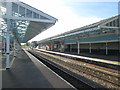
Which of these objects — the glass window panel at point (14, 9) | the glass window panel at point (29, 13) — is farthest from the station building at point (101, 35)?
the glass window panel at point (14, 9)

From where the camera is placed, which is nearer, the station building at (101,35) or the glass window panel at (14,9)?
the glass window panel at (14,9)

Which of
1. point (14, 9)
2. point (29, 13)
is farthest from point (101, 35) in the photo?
point (14, 9)

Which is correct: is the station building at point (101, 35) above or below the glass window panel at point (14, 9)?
below

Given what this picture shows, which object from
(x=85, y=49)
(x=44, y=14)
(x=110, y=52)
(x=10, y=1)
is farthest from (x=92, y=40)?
(x=10, y=1)

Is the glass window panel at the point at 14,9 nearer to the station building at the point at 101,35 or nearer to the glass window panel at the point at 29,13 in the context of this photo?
the glass window panel at the point at 29,13

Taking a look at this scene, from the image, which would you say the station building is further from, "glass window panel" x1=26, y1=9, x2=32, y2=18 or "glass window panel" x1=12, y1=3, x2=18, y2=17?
"glass window panel" x1=12, y1=3, x2=18, y2=17

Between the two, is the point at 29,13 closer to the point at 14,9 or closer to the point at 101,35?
the point at 14,9

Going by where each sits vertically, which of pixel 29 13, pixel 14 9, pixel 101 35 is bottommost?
pixel 101 35

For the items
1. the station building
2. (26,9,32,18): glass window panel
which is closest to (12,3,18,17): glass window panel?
(26,9,32,18): glass window panel

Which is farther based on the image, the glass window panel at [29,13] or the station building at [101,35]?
the station building at [101,35]

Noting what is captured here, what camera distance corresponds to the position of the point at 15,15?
26.9 ft

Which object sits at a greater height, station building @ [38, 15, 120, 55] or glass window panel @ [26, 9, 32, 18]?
glass window panel @ [26, 9, 32, 18]

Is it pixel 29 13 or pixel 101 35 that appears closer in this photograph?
pixel 29 13

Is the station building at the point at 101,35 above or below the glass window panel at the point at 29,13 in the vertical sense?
below
